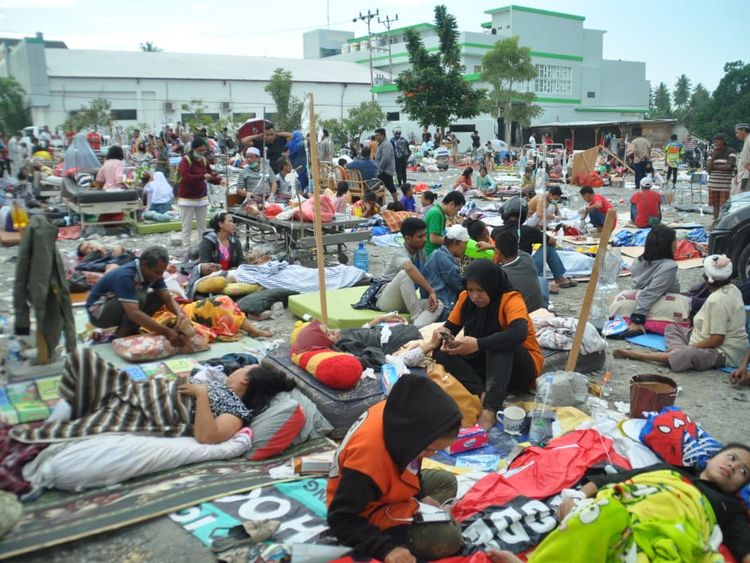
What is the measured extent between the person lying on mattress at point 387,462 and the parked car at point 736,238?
6790mm

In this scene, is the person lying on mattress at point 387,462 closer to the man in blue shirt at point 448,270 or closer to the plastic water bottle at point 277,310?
the man in blue shirt at point 448,270

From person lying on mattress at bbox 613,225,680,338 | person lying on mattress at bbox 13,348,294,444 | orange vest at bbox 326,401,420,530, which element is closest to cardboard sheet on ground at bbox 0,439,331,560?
person lying on mattress at bbox 13,348,294,444

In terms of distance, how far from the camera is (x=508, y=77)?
3891 centimetres

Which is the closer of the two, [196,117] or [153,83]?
[196,117]

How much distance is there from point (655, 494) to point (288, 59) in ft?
177

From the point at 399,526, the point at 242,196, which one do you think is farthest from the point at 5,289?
the point at 399,526

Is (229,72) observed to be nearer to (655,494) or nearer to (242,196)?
(242,196)

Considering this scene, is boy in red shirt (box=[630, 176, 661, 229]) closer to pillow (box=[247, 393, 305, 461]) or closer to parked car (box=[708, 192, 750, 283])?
parked car (box=[708, 192, 750, 283])

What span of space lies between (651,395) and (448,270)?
2.43 metres

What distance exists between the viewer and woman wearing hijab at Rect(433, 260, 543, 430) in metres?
4.67

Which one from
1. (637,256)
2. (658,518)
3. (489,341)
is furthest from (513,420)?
(637,256)

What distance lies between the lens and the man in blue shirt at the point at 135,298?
580 cm

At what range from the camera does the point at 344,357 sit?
4.84m

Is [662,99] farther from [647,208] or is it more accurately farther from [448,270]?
[448,270]
